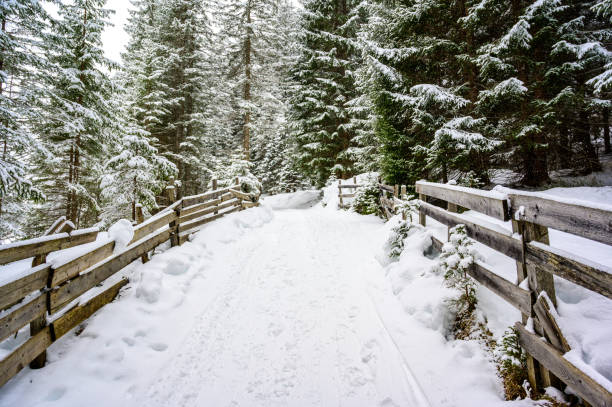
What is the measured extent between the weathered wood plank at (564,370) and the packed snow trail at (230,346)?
1.17 metres

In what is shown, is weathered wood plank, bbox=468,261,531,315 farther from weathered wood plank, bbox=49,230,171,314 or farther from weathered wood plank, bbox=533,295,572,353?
weathered wood plank, bbox=49,230,171,314

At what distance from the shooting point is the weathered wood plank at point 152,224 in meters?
5.35

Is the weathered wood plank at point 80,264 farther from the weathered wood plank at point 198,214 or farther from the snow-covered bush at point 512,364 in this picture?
the snow-covered bush at point 512,364

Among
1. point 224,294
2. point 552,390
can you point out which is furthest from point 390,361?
point 224,294

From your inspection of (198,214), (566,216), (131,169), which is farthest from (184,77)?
(566,216)

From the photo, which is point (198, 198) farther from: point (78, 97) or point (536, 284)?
point (78, 97)

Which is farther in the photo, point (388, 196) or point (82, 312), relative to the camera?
point (388, 196)

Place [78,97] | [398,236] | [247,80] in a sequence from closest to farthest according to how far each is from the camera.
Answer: [398,236]
[78,97]
[247,80]

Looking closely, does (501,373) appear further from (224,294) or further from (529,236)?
(224,294)

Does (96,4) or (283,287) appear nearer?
(283,287)

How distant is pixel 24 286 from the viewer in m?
2.93

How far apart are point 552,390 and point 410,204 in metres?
4.48

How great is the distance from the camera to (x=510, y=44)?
8594 mm

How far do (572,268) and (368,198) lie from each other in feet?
32.6
